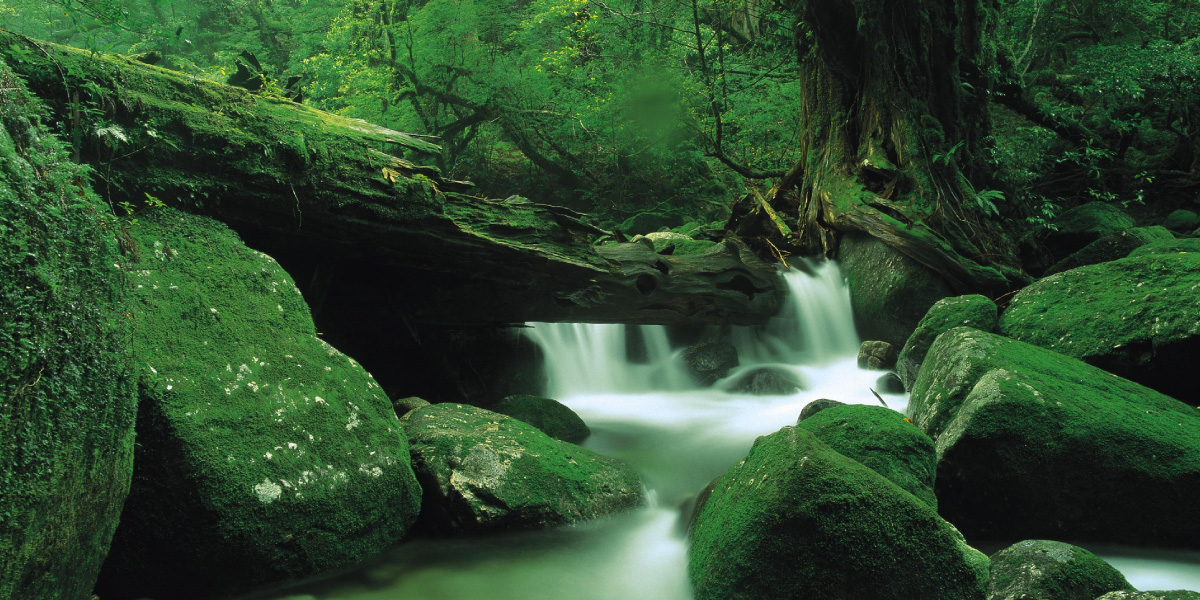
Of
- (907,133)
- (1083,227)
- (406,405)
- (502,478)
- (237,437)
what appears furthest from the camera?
(1083,227)

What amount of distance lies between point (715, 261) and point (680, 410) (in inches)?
77.3

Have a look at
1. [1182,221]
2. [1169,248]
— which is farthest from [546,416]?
[1182,221]

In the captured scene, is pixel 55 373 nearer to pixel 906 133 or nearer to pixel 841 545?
pixel 841 545

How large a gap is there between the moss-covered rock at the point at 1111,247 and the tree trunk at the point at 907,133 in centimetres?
65

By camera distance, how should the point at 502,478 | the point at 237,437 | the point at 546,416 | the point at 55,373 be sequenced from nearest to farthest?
the point at 55,373, the point at 237,437, the point at 502,478, the point at 546,416

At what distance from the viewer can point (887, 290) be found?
8508 millimetres

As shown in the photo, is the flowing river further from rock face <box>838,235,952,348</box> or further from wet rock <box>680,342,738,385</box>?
rock face <box>838,235,952,348</box>

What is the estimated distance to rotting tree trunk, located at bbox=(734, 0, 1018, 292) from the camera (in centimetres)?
845

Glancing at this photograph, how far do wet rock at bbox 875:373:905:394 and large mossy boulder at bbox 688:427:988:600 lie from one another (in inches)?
166

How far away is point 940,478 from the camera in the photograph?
414 cm

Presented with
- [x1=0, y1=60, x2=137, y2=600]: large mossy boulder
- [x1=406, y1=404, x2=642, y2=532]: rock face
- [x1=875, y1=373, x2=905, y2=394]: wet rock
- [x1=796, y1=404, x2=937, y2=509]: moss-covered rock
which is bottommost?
[x1=875, y1=373, x2=905, y2=394]: wet rock

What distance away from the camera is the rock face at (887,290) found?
27.3 feet

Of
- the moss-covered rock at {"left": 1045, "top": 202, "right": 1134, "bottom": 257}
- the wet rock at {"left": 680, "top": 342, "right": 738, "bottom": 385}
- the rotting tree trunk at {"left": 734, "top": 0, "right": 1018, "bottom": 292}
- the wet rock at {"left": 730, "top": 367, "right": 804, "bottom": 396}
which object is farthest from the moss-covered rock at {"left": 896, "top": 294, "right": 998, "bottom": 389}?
the moss-covered rock at {"left": 1045, "top": 202, "right": 1134, "bottom": 257}

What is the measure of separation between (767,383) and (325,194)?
206 inches
